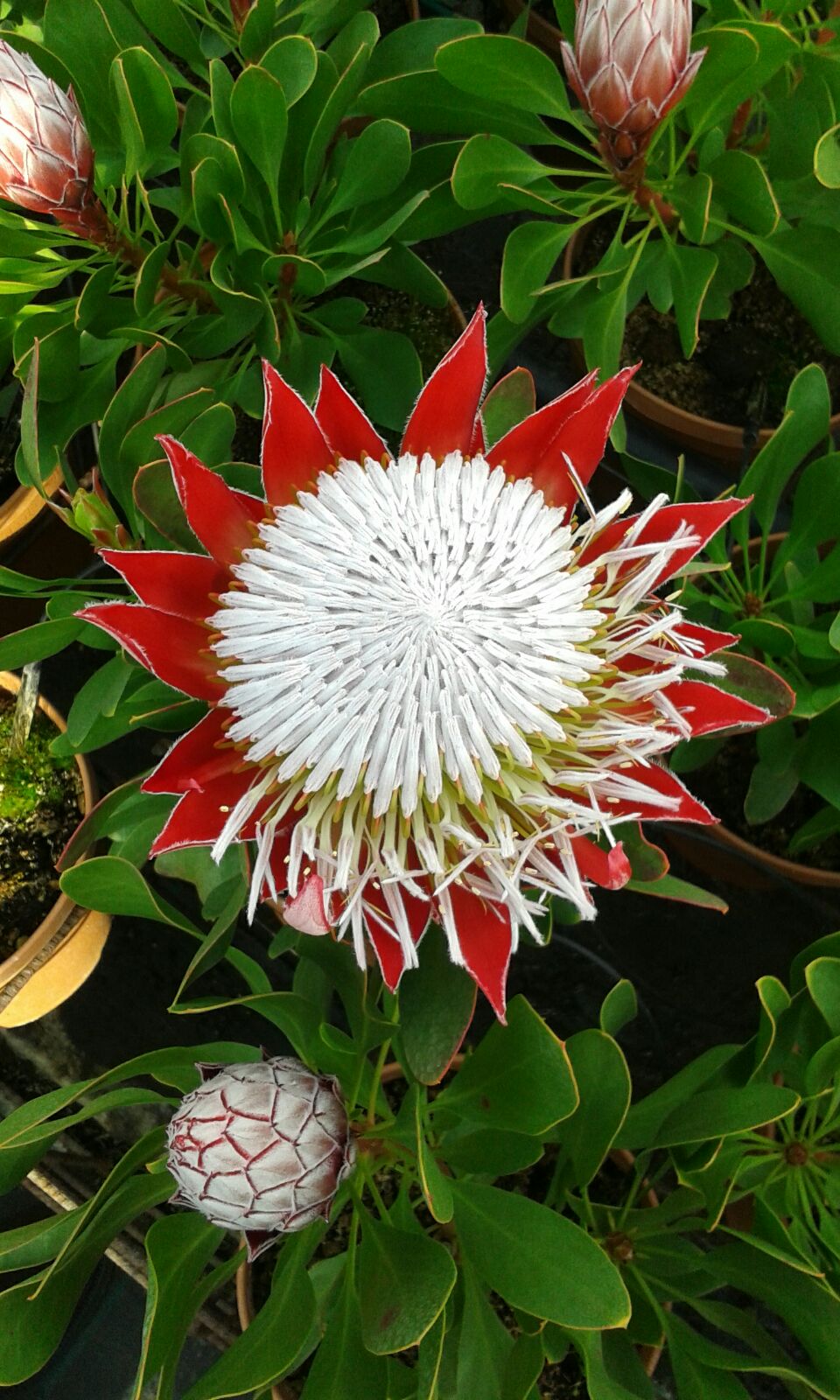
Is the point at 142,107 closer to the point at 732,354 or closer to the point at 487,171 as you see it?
the point at 487,171

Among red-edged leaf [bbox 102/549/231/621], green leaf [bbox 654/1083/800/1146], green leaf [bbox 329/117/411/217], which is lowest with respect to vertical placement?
green leaf [bbox 654/1083/800/1146]

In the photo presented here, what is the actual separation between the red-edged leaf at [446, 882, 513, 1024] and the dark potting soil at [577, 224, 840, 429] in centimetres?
99

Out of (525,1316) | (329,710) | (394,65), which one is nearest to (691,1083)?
(525,1316)

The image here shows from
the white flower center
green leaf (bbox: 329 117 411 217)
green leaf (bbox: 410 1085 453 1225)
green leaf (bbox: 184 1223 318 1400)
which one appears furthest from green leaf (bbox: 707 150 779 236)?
green leaf (bbox: 184 1223 318 1400)

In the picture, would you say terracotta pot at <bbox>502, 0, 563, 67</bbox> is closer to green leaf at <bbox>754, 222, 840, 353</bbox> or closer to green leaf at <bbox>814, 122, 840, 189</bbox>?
green leaf at <bbox>754, 222, 840, 353</bbox>

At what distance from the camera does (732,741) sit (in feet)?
5.20

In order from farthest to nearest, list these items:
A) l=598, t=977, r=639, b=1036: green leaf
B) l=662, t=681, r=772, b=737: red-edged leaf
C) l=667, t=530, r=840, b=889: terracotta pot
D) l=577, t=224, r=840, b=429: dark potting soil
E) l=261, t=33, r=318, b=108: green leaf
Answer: l=577, t=224, r=840, b=429: dark potting soil < l=667, t=530, r=840, b=889: terracotta pot < l=598, t=977, r=639, b=1036: green leaf < l=261, t=33, r=318, b=108: green leaf < l=662, t=681, r=772, b=737: red-edged leaf

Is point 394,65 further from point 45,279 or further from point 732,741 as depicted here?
point 732,741

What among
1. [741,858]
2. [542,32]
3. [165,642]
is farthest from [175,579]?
[542,32]

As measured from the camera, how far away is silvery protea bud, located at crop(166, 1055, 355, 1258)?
2.90 feet

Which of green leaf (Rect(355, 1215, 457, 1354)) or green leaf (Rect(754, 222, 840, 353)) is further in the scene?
green leaf (Rect(754, 222, 840, 353))

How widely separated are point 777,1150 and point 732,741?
1.85 feet

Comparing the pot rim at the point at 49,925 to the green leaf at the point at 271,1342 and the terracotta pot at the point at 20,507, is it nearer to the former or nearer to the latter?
the terracotta pot at the point at 20,507

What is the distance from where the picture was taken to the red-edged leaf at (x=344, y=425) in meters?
0.90
